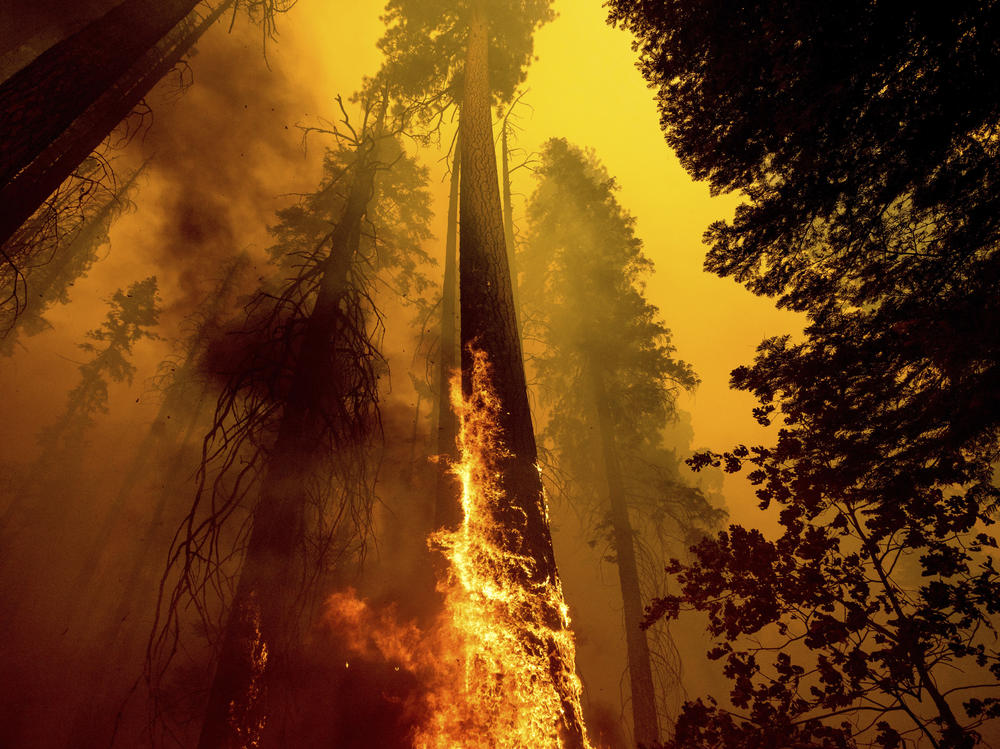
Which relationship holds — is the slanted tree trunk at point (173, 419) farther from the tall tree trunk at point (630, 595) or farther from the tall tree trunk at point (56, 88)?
the tall tree trunk at point (630, 595)

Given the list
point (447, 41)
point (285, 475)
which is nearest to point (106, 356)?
point (447, 41)

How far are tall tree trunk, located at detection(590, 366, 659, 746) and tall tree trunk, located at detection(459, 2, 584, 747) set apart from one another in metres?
4.06

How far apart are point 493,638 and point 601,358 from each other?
9723 millimetres

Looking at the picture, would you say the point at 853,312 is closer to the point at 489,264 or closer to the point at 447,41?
the point at 489,264

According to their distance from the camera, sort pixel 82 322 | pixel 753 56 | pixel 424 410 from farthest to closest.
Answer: pixel 82 322 < pixel 424 410 < pixel 753 56

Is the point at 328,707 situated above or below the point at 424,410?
below

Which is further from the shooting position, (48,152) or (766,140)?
(48,152)

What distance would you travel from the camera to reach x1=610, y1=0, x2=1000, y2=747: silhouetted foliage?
10.3ft

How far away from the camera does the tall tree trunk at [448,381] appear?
633 cm

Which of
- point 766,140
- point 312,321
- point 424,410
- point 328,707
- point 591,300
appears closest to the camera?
point 766,140

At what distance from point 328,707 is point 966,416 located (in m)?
14.4

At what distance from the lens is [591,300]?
12.6 meters

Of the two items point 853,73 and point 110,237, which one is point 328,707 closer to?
point 853,73

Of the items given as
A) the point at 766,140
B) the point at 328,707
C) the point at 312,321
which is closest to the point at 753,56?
the point at 766,140
